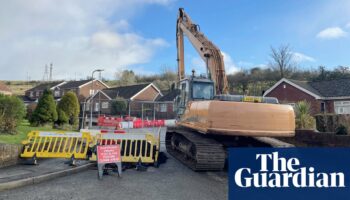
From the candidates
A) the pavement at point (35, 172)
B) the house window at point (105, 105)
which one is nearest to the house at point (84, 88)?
the house window at point (105, 105)

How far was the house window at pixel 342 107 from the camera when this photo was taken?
85.1ft

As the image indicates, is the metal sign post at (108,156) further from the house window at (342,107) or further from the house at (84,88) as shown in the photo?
the house at (84,88)

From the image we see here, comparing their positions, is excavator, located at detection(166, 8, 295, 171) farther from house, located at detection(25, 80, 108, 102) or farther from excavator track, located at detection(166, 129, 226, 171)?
house, located at detection(25, 80, 108, 102)

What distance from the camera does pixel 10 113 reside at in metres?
12.0

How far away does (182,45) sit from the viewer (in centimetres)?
1458

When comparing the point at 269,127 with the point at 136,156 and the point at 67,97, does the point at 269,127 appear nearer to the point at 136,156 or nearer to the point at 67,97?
the point at 136,156

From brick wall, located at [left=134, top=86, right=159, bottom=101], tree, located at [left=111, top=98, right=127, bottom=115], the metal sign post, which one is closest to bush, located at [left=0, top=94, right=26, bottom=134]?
the metal sign post

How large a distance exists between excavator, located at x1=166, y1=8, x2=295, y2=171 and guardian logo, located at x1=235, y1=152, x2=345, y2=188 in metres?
3.65

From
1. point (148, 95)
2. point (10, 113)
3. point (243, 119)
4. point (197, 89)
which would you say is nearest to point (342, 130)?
point (197, 89)

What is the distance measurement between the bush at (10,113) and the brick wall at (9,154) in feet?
10.7

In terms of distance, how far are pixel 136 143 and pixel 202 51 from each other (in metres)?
4.82

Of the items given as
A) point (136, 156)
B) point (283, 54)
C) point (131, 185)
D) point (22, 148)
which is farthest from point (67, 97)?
point (283, 54)

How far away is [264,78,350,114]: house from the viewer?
26.4m

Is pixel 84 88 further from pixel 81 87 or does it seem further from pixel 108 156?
pixel 108 156
